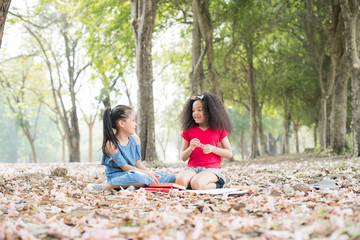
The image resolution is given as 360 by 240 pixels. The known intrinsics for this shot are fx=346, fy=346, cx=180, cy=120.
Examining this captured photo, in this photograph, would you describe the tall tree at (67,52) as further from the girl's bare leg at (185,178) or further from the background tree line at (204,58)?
the girl's bare leg at (185,178)

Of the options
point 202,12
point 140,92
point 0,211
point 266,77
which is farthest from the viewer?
point 266,77

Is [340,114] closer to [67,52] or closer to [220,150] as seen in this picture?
[220,150]

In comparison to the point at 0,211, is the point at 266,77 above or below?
above

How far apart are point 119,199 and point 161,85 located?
104 ft

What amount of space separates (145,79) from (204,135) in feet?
18.8

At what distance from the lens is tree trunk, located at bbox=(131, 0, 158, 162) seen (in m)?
10.9

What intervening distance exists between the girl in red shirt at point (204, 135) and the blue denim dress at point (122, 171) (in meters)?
0.49

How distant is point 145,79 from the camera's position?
1116 centimetres

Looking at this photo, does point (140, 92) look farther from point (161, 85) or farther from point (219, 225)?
point (161, 85)

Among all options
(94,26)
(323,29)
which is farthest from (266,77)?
(94,26)

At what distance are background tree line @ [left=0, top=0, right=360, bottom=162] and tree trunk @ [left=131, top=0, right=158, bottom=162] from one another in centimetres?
3

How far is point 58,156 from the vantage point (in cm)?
7394

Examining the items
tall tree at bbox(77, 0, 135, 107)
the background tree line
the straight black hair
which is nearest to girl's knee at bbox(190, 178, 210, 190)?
the straight black hair

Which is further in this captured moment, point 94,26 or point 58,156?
point 58,156
